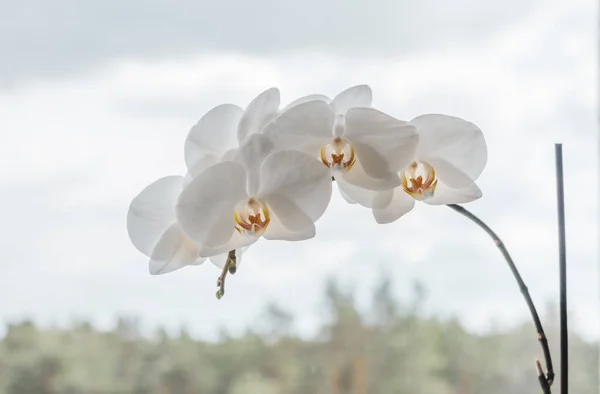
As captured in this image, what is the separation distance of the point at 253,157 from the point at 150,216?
0.31 feet

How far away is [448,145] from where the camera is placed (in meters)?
0.56

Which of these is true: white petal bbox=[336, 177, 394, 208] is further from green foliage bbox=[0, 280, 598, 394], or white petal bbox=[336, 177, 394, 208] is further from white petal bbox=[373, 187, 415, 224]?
green foliage bbox=[0, 280, 598, 394]

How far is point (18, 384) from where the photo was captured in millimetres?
1040

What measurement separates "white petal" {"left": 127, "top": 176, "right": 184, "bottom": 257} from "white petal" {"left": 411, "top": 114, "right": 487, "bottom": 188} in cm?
18

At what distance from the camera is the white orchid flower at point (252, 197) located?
1.63 ft

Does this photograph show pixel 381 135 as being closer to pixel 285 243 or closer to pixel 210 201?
pixel 210 201

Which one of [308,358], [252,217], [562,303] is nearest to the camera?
[252,217]

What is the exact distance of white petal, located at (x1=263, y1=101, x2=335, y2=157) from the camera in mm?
513

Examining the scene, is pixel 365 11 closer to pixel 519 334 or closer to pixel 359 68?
pixel 359 68

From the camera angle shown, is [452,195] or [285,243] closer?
[452,195]

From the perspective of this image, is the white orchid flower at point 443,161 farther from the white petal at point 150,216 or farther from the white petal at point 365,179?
the white petal at point 150,216

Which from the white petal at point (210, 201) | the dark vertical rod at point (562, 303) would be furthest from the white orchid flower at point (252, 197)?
the dark vertical rod at point (562, 303)

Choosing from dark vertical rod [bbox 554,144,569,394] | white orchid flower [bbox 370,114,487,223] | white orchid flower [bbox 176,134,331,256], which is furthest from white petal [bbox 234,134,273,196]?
dark vertical rod [bbox 554,144,569,394]

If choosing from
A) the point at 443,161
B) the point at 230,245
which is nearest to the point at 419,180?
the point at 443,161
